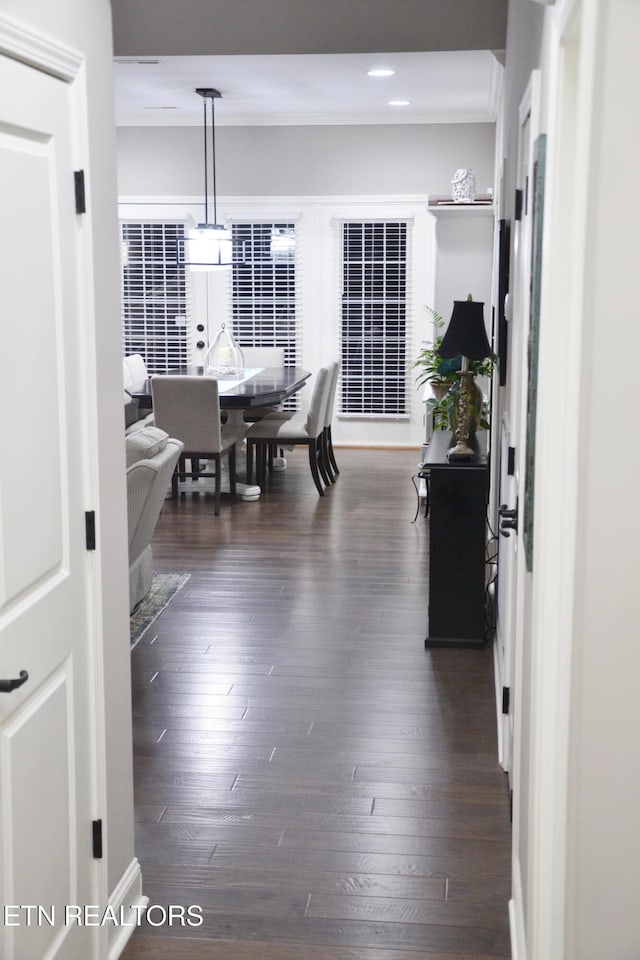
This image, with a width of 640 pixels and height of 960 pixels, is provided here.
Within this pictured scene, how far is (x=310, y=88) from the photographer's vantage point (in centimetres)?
887

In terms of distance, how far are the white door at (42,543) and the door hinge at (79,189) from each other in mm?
30

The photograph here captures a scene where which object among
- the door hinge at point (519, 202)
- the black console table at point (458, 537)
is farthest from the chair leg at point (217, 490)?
the door hinge at point (519, 202)

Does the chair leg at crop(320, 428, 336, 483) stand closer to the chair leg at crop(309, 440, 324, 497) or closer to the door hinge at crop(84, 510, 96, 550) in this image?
the chair leg at crop(309, 440, 324, 497)

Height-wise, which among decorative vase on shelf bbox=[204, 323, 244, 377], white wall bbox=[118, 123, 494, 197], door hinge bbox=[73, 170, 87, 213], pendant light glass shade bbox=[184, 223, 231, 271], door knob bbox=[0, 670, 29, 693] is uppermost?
white wall bbox=[118, 123, 494, 197]

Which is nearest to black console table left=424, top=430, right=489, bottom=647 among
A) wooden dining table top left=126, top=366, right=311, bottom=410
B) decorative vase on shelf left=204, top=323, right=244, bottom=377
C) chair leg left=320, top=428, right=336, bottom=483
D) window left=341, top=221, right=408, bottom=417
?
wooden dining table top left=126, top=366, right=311, bottom=410

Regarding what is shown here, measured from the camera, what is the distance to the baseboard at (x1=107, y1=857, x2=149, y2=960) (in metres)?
2.72

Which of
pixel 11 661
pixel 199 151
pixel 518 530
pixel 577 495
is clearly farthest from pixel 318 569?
pixel 199 151

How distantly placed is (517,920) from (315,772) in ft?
3.86

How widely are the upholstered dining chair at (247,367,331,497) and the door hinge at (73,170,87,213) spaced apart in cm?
581

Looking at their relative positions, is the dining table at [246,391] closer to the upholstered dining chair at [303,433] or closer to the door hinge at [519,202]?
the upholstered dining chair at [303,433]

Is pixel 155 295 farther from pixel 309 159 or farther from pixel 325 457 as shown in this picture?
pixel 325 457

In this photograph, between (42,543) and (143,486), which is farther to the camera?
(143,486)

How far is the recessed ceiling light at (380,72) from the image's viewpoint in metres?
7.98

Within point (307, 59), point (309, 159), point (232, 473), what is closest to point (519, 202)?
point (307, 59)
